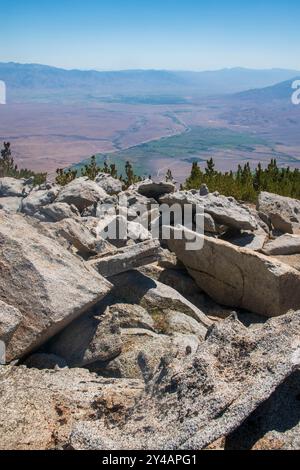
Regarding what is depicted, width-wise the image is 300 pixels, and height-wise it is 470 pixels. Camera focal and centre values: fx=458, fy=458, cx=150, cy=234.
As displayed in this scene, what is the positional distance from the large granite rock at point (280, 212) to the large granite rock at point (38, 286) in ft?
51.0

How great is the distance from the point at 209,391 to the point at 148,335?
6159 millimetres

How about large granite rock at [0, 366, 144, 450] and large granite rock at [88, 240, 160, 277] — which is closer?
large granite rock at [0, 366, 144, 450]

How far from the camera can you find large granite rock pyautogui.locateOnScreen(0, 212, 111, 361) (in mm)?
11227

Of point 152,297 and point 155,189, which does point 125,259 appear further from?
point 155,189

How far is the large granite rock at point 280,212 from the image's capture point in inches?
1019

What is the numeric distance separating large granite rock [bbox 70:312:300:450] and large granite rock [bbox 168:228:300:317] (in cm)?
753

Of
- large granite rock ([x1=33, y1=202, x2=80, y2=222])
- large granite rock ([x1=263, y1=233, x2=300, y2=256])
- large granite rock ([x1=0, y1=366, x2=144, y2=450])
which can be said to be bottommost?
large granite rock ([x1=0, y1=366, x2=144, y2=450])

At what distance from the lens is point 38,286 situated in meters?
11.7

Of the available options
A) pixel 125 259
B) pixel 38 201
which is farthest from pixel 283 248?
pixel 38 201

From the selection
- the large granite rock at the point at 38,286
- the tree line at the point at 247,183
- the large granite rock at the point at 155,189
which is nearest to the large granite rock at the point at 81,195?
the large granite rock at the point at 155,189

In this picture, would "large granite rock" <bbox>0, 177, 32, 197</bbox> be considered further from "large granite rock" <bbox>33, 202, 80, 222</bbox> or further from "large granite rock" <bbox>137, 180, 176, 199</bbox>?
"large granite rock" <bbox>33, 202, 80, 222</bbox>

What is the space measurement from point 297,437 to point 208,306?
1080 cm

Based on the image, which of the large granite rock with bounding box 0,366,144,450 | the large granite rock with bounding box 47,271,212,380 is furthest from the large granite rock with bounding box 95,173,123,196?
the large granite rock with bounding box 0,366,144,450
